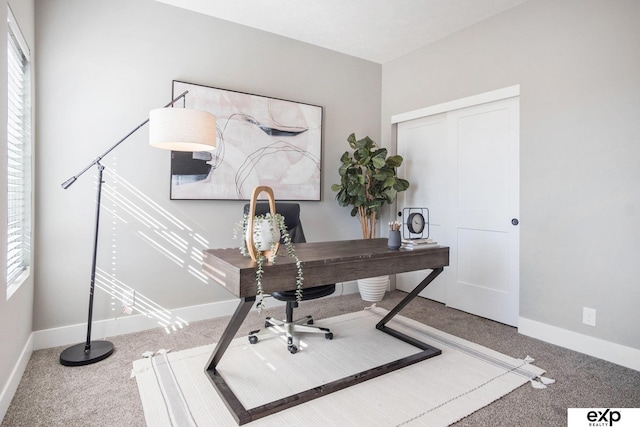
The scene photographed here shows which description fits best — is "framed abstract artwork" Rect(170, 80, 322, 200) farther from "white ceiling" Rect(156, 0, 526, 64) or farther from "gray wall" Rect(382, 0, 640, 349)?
"gray wall" Rect(382, 0, 640, 349)

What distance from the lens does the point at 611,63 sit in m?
2.43

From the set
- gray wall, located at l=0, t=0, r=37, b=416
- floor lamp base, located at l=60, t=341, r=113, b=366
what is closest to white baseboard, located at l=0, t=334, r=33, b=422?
gray wall, located at l=0, t=0, r=37, b=416

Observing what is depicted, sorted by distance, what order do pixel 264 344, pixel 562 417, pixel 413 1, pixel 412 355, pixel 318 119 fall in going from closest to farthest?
pixel 562 417, pixel 412 355, pixel 264 344, pixel 413 1, pixel 318 119

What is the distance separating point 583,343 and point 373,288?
1832 mm

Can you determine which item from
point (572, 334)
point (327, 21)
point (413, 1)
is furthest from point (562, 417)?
point (327, 21)

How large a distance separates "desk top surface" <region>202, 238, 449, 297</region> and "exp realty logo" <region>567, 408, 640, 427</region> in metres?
1.08

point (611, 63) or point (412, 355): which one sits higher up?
point (611, 63)

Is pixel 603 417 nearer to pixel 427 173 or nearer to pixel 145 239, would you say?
pixel 427 173

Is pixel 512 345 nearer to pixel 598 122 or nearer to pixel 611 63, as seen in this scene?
pixel 598 122

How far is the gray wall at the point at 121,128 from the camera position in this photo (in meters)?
2.55

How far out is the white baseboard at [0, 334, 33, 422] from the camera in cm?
171

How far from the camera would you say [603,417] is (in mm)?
1762

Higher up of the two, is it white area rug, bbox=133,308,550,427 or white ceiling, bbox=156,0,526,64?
white ceiling, bbox=156,0,526,64

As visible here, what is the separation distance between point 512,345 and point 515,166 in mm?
1510
